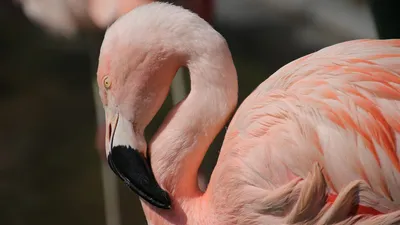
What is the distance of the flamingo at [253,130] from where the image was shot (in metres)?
0.82

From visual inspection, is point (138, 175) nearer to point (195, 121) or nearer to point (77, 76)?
point (195, 121)

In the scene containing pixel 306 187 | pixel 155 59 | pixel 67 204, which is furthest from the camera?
pixel 67 204

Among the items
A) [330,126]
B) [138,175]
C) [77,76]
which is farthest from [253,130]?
[77,76]

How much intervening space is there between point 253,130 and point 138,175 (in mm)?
236

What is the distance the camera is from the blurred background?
183 centimetres

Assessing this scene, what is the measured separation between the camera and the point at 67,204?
2.01 meters

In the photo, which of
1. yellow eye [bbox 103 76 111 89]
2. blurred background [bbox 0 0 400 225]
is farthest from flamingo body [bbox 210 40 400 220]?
blurred background [bbox 0 0 400 225]

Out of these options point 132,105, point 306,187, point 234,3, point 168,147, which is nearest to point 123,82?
point 132,105

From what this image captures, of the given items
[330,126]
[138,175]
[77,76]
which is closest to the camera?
[330,126]

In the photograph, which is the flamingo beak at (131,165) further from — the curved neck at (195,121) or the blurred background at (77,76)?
the blurred background at (77,76)

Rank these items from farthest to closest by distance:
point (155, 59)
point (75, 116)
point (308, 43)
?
1. point (75, 116)
2. point (308, 43)
3. point (155, 59)

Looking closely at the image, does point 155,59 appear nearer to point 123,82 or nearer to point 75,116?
point 123,82

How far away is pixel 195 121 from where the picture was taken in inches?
39.4

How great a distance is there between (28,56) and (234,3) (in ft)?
3.24
